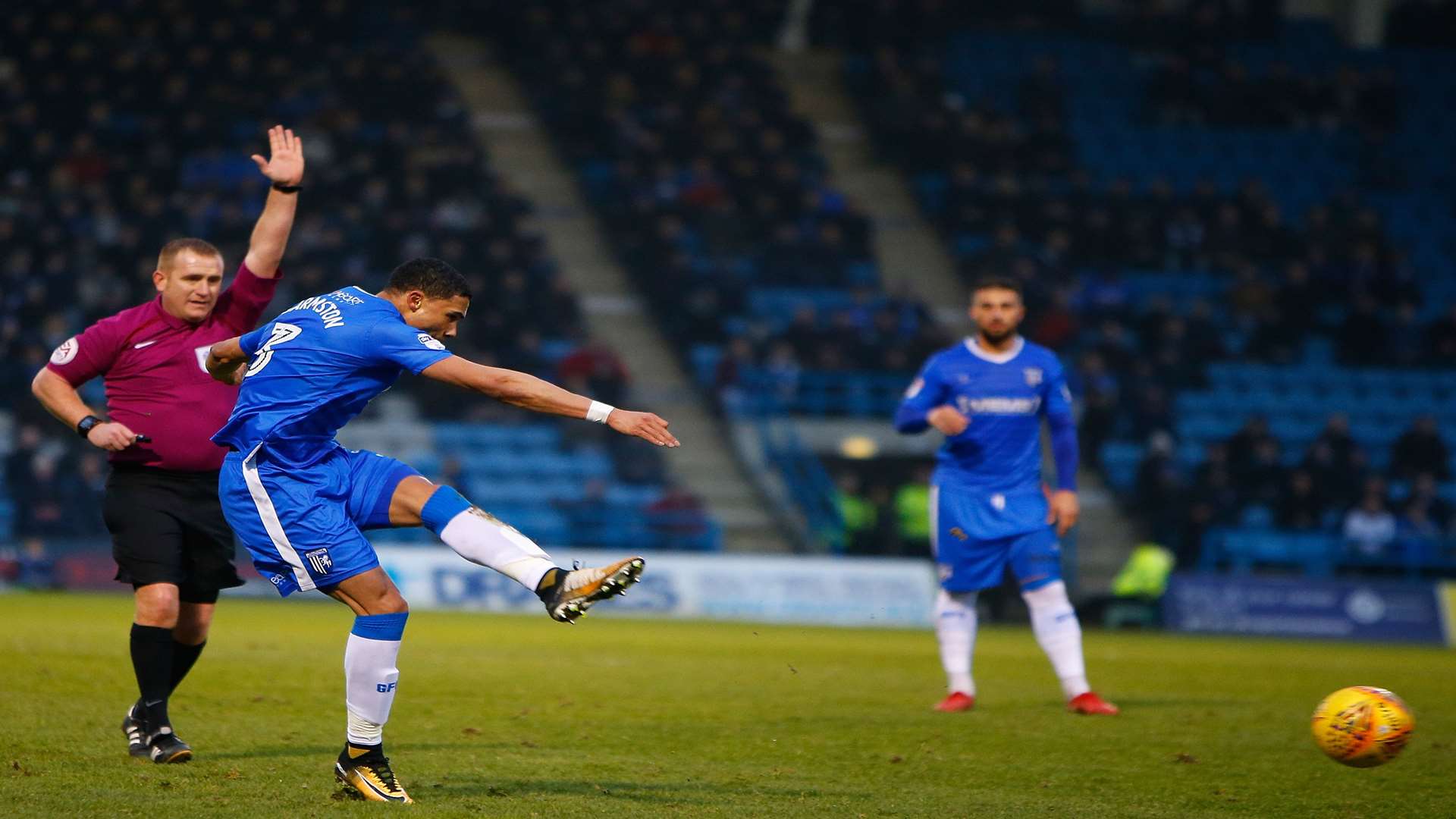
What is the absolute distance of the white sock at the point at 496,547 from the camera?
19.7 feet

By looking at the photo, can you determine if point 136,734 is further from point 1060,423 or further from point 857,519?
point 857,519

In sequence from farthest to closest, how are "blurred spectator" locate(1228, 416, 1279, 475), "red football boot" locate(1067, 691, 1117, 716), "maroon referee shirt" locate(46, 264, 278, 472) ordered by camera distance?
1. "blurred spectator" locate(1228, 416, 1279, 475)
2. "red football boot" locate(1067, 691, 1117, 716)
3. "maroon referee shirt" locate(46, 264, 278, 472)

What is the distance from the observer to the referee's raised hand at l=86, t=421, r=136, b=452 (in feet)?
22.3

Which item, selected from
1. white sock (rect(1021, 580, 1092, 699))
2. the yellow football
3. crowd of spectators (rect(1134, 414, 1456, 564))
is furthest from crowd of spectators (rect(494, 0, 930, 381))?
the yellow football

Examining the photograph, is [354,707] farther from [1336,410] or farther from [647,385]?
[1336,410]

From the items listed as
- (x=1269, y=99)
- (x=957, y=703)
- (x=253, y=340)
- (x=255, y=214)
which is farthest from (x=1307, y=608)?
(x=253, y=340)

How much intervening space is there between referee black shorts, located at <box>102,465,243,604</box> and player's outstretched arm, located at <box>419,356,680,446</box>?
1.99m

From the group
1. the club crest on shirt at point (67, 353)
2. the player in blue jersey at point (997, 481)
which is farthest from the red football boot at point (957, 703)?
the club crest on shirt at point (67, 353)

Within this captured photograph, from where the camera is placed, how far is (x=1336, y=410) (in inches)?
1045

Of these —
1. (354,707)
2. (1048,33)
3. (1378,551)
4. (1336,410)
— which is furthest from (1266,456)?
(354,707)

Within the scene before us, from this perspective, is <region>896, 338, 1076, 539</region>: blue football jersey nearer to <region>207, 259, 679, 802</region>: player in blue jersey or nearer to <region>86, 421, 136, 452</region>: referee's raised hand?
<region>207, 259, 679, 802</region>: player in blue jersey

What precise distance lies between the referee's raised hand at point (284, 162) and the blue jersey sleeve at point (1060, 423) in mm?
4476

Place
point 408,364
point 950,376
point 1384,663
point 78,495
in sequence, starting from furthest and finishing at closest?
point 78,495 → point 1384,663 → point 950,376 → point 408,364

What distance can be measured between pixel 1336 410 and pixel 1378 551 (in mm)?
4321
